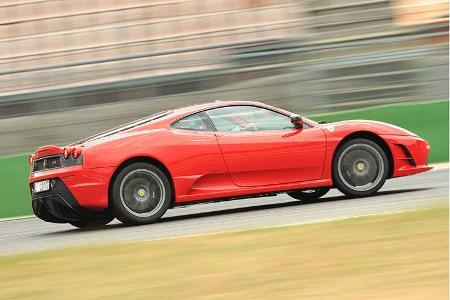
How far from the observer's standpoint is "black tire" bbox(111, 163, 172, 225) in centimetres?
1002

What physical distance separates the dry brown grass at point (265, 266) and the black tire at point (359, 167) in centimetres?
235

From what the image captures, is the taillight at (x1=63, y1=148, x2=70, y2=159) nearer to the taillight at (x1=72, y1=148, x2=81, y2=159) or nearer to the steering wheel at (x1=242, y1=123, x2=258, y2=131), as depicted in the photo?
the taillight at (x1=72, y1=148, x2=81, y2=159)

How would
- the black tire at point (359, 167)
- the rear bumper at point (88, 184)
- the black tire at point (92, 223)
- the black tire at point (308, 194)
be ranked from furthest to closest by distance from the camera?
the black tire at point (308, 194) < the black tire at point (92, 223) < the black tire at point (359, 167) < the rear bumper at point (88, 184)

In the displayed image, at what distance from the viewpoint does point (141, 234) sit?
368 inches

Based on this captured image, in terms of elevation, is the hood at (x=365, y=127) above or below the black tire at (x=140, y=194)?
above

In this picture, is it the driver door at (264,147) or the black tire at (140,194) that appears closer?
the black tire at (140,194)

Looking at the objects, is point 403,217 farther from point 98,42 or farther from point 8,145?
point 98,42

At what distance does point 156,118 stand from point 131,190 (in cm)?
93

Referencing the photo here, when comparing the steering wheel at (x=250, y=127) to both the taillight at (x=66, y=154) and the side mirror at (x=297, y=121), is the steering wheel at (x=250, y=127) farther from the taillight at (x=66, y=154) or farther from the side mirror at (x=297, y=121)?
the taillight at (x=66, y=154)

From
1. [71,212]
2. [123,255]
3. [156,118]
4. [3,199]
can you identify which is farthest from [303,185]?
[3,199]

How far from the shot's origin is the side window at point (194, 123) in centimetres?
1052

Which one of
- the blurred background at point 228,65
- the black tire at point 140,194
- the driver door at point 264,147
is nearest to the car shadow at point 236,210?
the black tire at point 140,194

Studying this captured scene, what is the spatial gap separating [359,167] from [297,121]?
835 mm

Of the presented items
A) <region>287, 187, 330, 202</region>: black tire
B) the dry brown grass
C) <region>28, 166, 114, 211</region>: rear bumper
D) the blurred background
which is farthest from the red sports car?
the blurred background
